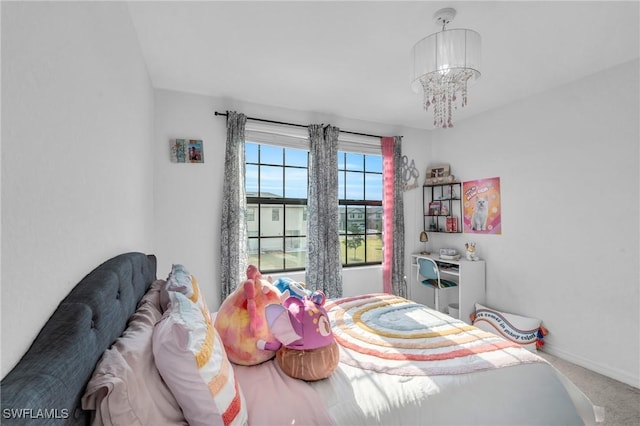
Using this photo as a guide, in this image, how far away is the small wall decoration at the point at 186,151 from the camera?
9.77 feet

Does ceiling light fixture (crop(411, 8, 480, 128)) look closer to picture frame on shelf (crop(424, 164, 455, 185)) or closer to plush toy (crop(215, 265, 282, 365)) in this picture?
plush toy (crop(215, 265, 282, 365))

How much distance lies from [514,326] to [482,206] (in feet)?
4.55

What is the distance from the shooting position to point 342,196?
156 inches

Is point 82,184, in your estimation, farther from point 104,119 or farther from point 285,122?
point 285,122

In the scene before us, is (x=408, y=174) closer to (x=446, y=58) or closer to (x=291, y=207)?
(x=291, y=207)

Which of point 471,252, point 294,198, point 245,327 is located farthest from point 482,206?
point 245,327

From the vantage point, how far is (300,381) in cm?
138

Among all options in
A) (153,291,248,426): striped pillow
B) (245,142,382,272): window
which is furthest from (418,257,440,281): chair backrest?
(153,291,248,426): striped pillow

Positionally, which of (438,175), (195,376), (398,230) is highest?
(438,175)

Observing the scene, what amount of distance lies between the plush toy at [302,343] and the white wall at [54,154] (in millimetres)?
795

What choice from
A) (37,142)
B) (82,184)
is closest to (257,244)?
(82,184)

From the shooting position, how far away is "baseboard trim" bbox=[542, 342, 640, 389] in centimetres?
241

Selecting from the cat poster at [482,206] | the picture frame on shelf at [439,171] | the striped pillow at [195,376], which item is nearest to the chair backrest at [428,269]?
the cat poster at [482,206]

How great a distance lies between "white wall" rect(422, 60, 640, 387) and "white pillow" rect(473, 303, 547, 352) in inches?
4.4
